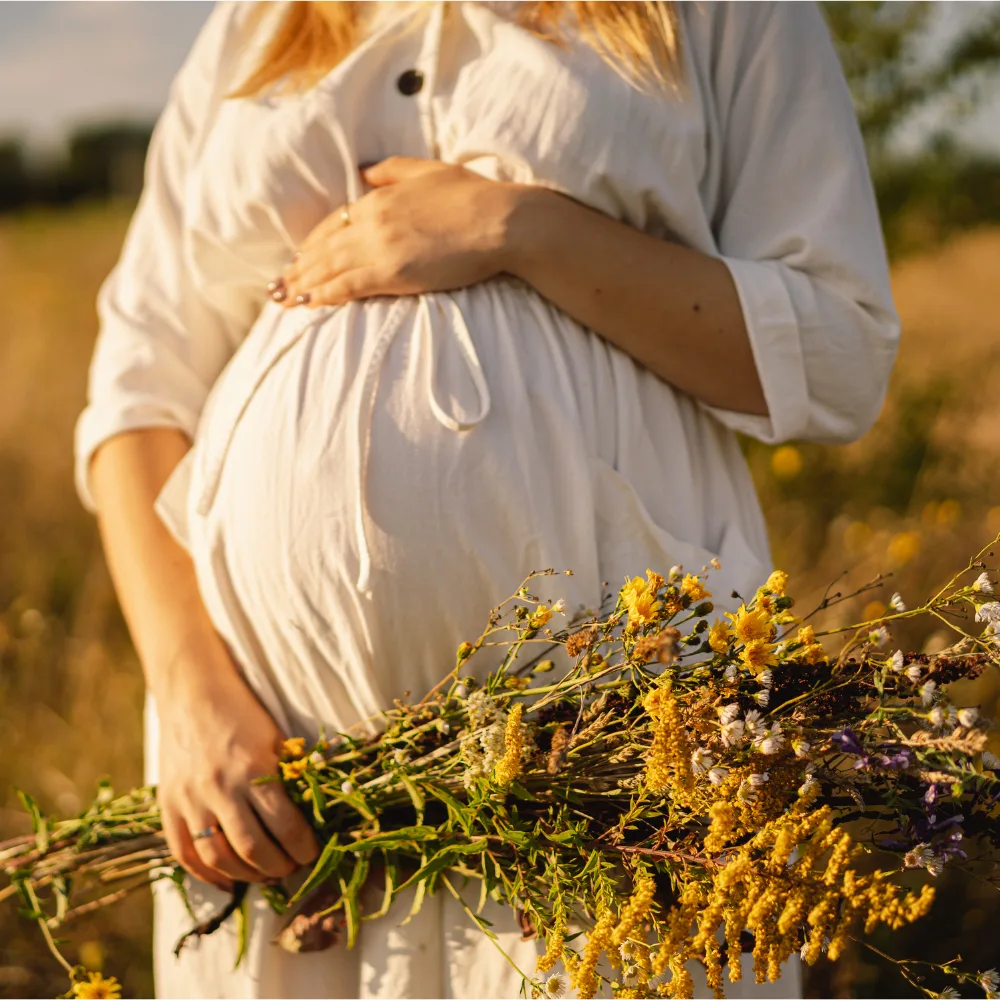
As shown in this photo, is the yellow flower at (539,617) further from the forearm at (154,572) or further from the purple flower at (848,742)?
the forearm at (154,572)

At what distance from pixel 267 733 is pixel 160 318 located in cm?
63

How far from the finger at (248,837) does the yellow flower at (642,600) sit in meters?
0.52

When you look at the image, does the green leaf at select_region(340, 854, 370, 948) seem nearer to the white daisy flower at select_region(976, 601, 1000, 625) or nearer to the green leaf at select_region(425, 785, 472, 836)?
the green leaf at select_region(425, 785, 472, 836)

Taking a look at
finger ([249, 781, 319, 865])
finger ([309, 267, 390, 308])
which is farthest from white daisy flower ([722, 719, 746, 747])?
finger ([309, 267, 390, 308])

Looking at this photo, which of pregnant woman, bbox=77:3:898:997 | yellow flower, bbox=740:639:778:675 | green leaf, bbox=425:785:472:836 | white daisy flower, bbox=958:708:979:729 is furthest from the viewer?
pregnant woman, bbox=77:3:898:997

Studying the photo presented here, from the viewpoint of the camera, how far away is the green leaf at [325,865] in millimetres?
1114

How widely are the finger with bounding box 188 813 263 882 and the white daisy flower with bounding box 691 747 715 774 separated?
58cm

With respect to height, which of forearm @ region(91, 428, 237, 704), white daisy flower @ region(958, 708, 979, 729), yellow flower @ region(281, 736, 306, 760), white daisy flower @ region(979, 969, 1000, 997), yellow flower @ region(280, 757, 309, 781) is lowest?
white daisy flower @ region(979, 969, 1000, 997)

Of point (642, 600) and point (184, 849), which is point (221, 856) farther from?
point (642, 600)

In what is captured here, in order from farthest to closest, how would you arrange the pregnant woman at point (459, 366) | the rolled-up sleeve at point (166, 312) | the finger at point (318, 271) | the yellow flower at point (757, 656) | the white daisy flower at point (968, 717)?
the rolled-up sleeve at point (166, 312), the finger at point (318, 271), the pregnant woman at point (459, 366), the yellow flower at point (757, 656), the white daisy flower at point (968, 717)

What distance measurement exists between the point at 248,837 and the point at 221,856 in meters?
0.06

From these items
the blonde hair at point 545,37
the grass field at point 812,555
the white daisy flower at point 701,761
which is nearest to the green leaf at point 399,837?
the white daisy flower at point 701,761

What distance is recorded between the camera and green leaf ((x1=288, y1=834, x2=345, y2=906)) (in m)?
1.11

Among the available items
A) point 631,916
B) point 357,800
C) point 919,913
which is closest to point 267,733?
point 357,800
